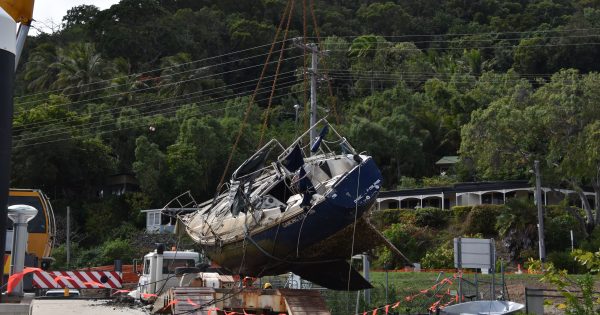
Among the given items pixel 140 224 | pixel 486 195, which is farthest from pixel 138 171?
pixel 486 195

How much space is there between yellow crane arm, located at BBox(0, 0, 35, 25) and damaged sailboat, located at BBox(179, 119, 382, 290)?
26.1 ft

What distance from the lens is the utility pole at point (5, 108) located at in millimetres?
6469

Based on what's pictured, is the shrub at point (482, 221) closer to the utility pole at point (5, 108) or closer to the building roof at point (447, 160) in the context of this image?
the building roof at point (447, 160)

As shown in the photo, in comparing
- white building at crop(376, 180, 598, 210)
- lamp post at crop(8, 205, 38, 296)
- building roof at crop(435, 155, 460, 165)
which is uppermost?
building roof at crop(435, 155, 460, 165)

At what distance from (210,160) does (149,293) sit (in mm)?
38720

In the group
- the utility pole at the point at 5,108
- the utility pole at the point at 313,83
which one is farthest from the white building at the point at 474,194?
the utility pole at the point at 5,108

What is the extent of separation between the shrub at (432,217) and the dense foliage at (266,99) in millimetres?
139

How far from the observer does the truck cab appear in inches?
816

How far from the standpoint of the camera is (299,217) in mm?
17062

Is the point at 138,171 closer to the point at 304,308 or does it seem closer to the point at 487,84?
the point at 487,84

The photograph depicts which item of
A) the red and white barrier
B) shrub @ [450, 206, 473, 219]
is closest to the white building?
shrub @ [450, 206, 473, 219]

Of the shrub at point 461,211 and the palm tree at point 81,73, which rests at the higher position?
the palm tree at point 81,73

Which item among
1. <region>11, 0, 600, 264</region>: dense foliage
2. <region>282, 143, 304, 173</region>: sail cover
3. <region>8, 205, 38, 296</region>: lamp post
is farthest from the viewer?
<region>11, 0, 600, 264</region>: dense foliage

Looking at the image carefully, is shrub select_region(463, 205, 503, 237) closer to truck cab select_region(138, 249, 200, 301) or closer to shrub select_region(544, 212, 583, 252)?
shrub select_region(544, 212, 583, 252)
